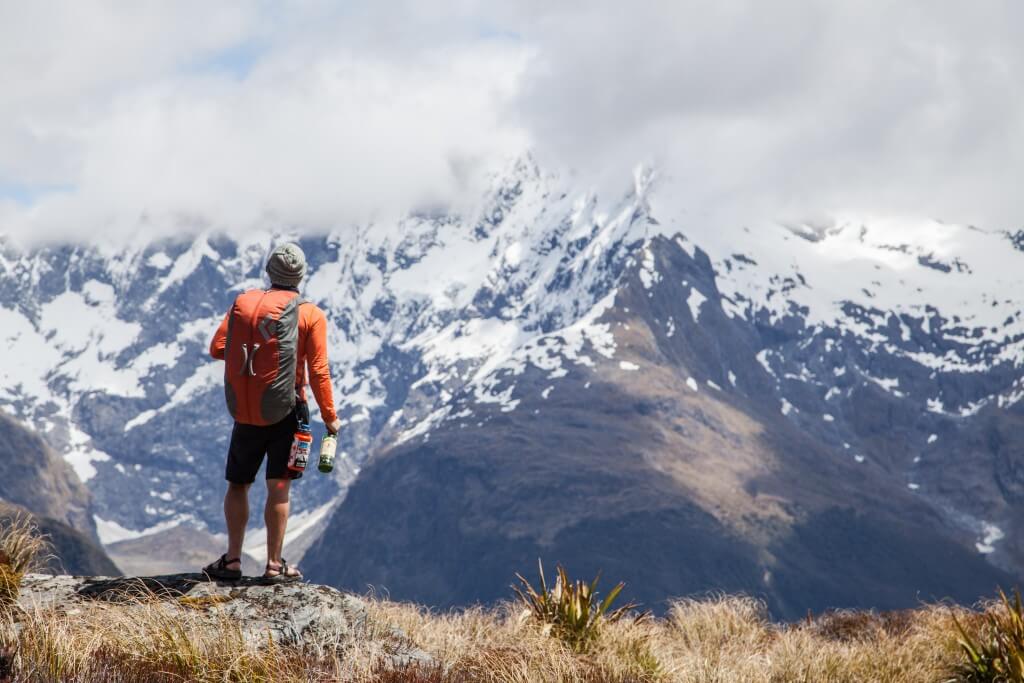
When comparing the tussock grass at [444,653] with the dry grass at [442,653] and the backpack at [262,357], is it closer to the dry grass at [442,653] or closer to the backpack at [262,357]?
the dry grass at [442,653]

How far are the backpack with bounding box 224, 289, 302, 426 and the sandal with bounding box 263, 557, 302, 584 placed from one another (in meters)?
1.36

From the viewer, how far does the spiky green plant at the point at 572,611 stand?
13.0 m

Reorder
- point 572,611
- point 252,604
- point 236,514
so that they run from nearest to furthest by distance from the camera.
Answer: point 252,604 < point 236,514 < point 572,611

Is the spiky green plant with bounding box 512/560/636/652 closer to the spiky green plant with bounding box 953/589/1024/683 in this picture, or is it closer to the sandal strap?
the sandal strap

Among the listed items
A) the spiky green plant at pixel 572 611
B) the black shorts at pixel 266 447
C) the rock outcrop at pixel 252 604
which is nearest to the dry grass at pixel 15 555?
the rock outcrop at pixel 252 604

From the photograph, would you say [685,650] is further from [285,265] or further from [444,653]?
[285,265]

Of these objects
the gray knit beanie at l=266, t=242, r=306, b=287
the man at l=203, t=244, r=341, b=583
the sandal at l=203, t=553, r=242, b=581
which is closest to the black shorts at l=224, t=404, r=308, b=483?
the man at l=203, t=244, r=341, b=583

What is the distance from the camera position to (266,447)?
41.1ft

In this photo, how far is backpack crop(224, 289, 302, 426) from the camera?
1203 centimetres

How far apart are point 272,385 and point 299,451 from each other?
711 mm

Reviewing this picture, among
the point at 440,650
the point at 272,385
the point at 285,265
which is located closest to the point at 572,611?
the point at 440,650

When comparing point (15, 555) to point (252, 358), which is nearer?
point (252, 358)

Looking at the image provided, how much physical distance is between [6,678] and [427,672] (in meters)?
3.04

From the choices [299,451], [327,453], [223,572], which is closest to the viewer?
[327,453]
